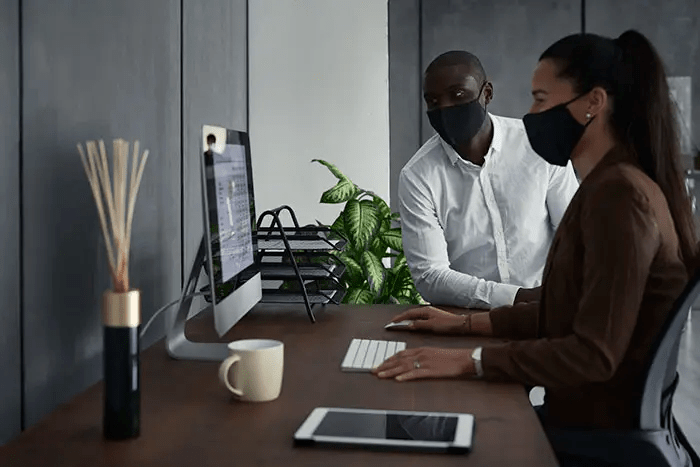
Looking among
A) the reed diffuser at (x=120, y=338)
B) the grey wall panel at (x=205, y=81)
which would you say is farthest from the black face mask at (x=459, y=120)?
the reed diffuser at (x=120, y=338)

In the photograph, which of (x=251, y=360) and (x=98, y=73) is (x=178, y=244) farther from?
(x=251, y=360)

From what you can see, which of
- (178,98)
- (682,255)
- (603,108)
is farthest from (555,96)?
(178,98)

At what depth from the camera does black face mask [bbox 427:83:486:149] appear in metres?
2.44

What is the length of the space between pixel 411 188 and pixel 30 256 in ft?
4.57

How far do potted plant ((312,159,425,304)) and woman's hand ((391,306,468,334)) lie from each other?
1.28m

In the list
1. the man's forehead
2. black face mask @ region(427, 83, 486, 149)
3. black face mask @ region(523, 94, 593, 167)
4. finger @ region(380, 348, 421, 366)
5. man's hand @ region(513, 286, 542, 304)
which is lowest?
finger @ region(380, 348, 421, 366)

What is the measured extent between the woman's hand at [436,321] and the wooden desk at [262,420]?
0.09 metres

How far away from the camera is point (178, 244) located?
2.28 meters

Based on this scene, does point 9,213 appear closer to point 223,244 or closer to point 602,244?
point 223,244

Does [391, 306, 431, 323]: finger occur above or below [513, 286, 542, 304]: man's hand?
below

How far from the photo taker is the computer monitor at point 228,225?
1434mm

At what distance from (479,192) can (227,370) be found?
149 centimetres

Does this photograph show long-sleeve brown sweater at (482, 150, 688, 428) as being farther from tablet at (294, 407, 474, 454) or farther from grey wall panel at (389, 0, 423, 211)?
grey wall panel at (389, 0, 423, 211)

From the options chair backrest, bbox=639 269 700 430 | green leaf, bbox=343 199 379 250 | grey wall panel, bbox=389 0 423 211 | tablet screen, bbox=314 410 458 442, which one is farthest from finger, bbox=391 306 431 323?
grey wall panel, bbox=389 0 423 211
